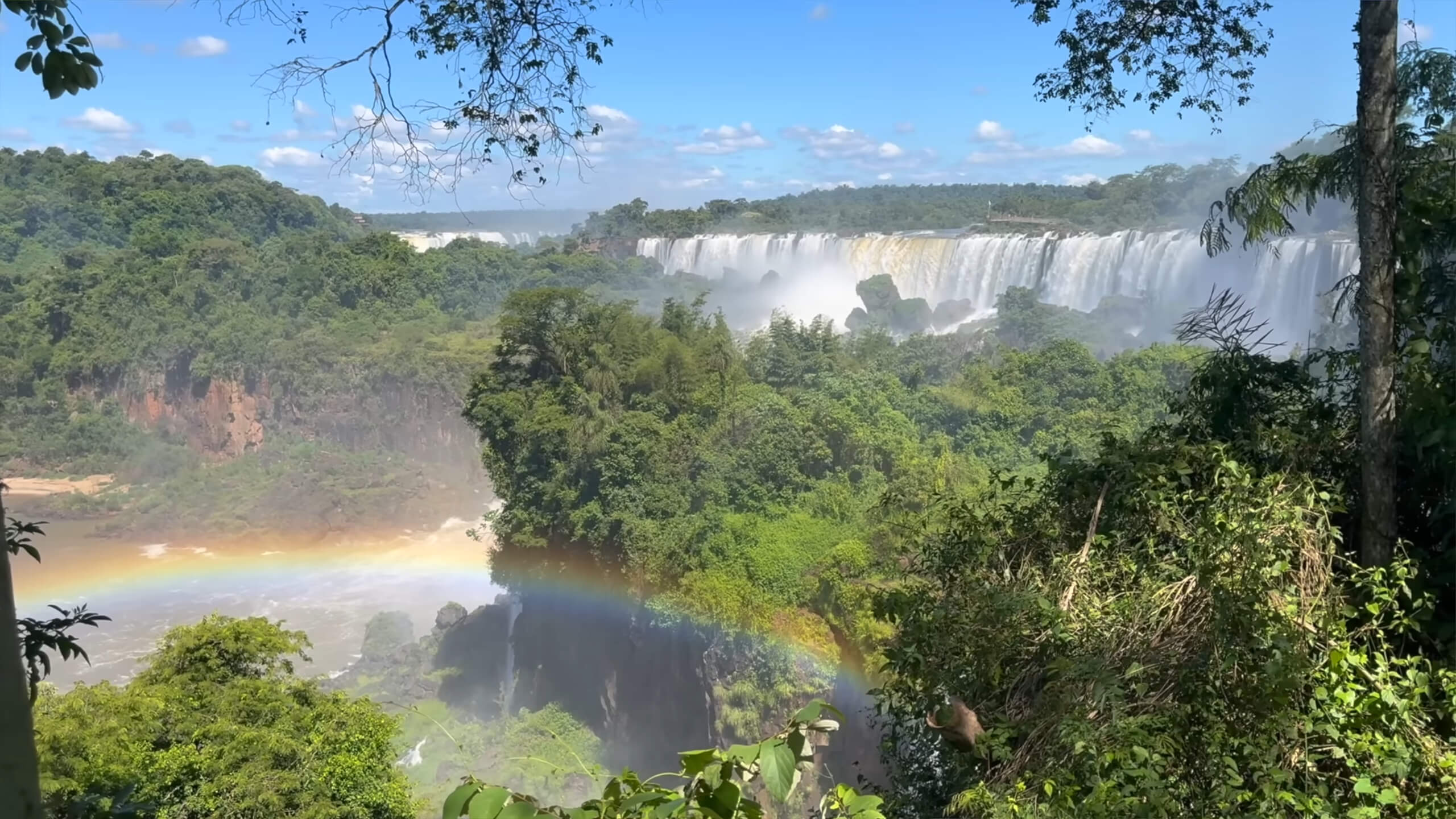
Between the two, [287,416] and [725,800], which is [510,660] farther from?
[725,800]

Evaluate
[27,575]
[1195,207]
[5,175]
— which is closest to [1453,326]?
[1195,207]

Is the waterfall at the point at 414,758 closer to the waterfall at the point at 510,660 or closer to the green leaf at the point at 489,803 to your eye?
the waterfall at the point at 510,660

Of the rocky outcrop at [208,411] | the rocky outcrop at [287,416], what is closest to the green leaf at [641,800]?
the rocky outcrop at [287,416]

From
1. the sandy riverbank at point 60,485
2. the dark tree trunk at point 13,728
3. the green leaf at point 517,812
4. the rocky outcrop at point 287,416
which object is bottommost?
the sandy riverbank at point 60,485


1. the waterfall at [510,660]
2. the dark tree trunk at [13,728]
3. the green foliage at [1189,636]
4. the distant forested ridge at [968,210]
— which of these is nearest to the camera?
the dark tree trunk at [13,728]

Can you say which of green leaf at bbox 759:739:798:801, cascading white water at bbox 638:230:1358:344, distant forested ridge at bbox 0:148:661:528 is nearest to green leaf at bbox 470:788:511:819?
green leaf at bbox 759:739:798:801
